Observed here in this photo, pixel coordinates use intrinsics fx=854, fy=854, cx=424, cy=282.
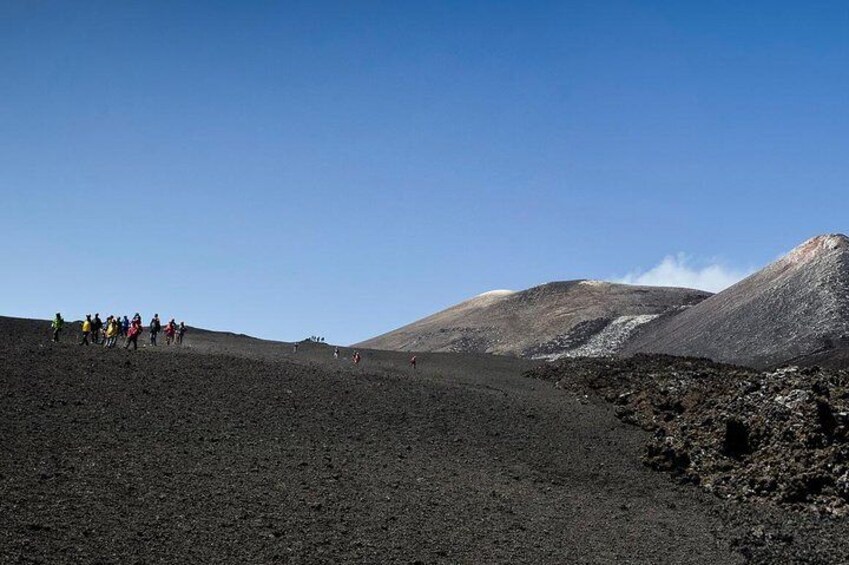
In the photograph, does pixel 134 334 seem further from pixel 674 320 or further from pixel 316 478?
pixel 674 320

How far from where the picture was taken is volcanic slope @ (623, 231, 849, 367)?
56500mm

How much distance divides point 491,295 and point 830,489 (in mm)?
107266

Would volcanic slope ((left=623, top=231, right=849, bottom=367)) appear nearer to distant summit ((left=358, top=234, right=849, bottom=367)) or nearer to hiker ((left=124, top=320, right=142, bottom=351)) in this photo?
distant summit ((left=358, top=234, right=849, bottom=367))

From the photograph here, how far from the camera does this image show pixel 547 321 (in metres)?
104

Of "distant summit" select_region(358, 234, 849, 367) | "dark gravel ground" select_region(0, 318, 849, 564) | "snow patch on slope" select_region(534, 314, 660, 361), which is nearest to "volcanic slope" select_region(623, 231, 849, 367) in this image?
"distant summit" select_region(358, 234, 849, 367)

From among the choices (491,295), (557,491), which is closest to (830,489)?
(557,491)

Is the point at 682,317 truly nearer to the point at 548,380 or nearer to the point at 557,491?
the point at 548,380

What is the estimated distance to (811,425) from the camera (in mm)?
28062

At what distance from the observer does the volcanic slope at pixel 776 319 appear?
5650cm

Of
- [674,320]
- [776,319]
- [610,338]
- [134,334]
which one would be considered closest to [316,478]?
[134,334]

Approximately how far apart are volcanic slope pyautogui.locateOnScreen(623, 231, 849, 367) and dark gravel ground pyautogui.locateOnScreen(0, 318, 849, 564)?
2657cm

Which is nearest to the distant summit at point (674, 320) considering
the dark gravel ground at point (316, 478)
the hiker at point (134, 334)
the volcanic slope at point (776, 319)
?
the volcanic slope at point (776, 319)

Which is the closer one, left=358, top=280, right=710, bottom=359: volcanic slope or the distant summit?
the distant summit

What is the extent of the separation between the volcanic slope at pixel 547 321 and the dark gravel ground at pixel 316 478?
51.4 metres
